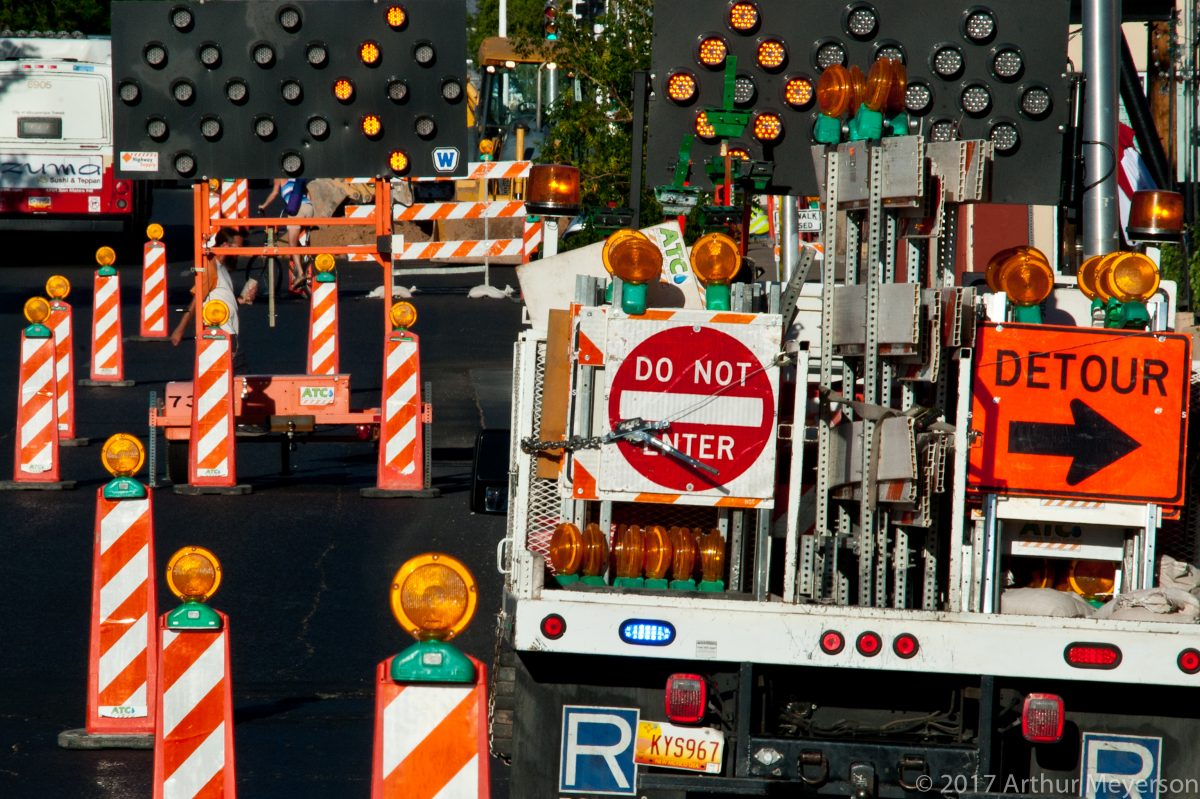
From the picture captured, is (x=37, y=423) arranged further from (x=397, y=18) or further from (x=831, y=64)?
(x=831, y=64)

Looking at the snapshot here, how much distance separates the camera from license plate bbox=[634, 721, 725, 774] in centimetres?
609

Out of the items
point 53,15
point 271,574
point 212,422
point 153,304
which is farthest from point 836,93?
point 53,15

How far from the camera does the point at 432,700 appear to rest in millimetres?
4730

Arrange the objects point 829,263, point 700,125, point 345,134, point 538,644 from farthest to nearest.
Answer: point 345,134, point 700,125, point 829,263, point 538,644

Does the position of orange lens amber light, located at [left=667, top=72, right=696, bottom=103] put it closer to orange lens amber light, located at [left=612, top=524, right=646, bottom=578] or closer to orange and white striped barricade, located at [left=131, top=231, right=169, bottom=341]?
orange lens amber light, located at [left=612, top=524, right=646, bottom=578]

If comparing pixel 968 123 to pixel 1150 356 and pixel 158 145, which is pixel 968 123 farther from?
pixel 158 145

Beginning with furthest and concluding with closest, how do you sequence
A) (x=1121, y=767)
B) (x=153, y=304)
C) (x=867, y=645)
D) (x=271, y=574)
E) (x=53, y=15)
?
(x=53, y=15)
(x=153, y=304)
(x=271, y=574)
(x=1121, y=767)
(x=867, y=645)

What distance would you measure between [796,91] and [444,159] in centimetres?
694

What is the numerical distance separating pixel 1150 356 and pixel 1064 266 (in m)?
5.15

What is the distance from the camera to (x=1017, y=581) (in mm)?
7023

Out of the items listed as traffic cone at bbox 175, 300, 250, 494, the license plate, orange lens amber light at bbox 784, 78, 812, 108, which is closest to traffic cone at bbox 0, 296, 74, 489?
traffic cone at bbox 175, 300, 250, 494

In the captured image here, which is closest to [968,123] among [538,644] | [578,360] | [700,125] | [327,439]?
[700,125]

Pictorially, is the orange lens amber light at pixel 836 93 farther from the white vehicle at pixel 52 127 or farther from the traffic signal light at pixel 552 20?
the white vehicle at pixel 52 127

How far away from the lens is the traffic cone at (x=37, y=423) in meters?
14.2
